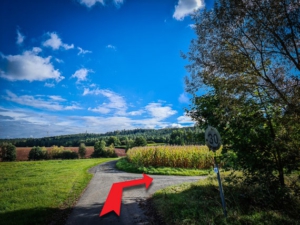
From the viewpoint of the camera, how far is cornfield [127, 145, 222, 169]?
1750cm

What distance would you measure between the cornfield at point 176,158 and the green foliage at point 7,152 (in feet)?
99.5

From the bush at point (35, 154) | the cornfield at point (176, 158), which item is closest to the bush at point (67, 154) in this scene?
the bush at point (35, 154)

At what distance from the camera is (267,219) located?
4641mm

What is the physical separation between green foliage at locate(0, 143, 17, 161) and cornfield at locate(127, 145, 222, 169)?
30.3 meters

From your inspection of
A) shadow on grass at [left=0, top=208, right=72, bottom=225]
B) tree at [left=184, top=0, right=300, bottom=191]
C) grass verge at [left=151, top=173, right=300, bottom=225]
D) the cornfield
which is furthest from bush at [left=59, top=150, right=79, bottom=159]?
tree at [left=184, top=0, right=300, bottom=191]

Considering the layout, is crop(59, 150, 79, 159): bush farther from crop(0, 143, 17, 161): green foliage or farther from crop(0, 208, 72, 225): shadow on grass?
crop(0, 208, 72, 225): shadow on grass

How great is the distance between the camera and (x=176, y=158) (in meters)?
17.7

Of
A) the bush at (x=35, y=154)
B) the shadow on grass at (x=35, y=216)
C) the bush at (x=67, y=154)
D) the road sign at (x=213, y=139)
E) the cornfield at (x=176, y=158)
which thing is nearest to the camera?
the road sign at (x=213, y=139)

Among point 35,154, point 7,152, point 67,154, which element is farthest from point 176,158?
point 7,152

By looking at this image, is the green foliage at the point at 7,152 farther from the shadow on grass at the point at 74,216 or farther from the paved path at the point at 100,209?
the shadow on grass at the point at 74,216

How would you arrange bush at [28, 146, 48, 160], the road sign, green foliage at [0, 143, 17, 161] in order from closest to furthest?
the road sign < green foliage at [0, 143, 17, 161] < bush at [28, 146, 48, 160]

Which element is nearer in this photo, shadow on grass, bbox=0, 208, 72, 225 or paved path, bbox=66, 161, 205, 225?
paved path, bbox=66, 161, 205, 225

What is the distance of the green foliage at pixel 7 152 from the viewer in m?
34.0

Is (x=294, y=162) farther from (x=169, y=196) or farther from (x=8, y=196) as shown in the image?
(x=8, y=196)
